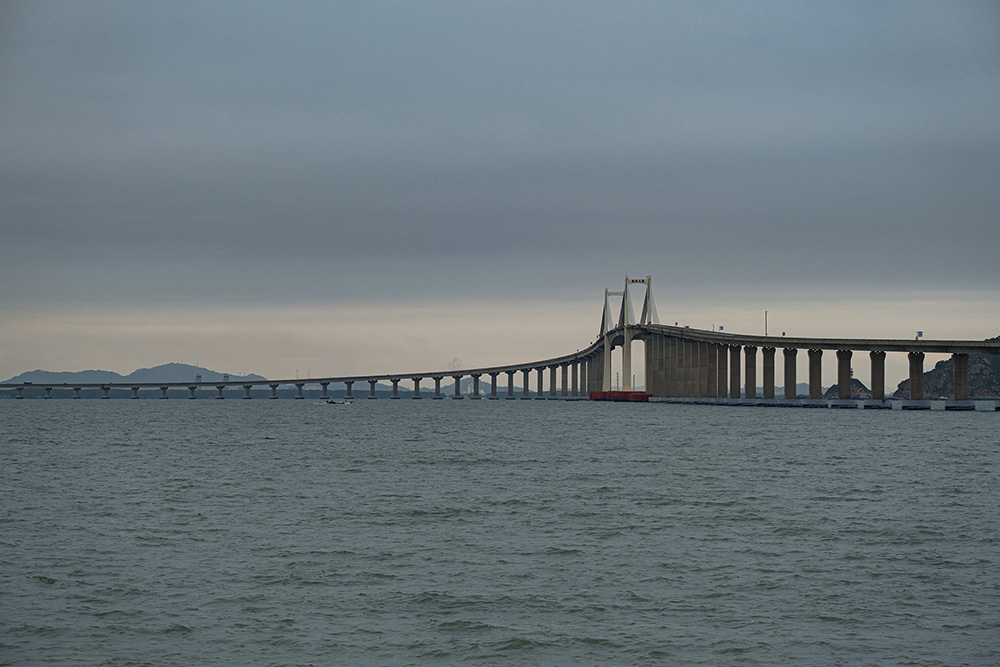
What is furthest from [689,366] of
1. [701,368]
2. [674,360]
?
[674,360]

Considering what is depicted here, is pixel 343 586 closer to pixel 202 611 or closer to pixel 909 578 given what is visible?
pixel 202 611

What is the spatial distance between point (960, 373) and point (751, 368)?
3018cm

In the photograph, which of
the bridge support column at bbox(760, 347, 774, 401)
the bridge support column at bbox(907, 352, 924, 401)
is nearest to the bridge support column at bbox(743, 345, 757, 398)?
the bridge support column at bbox(760, 347, 774, 401)

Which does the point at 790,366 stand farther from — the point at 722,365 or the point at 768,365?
the point at 722,365

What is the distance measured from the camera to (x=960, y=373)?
129m

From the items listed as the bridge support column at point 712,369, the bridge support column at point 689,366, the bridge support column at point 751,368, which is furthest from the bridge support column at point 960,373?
the bridge support column at point 689,366

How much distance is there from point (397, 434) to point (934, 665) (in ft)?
241

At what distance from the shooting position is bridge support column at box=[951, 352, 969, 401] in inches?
5032

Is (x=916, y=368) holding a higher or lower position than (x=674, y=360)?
lower

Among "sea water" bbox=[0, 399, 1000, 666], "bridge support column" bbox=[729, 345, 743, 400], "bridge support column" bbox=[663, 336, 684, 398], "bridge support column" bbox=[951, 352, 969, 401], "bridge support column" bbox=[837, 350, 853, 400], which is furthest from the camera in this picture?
"bridge support column" bbox=[663, 336, 684, 398]

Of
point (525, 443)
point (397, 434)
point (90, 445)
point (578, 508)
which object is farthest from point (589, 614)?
point (397, 434)

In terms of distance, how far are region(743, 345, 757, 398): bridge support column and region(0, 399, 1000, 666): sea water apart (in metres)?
103

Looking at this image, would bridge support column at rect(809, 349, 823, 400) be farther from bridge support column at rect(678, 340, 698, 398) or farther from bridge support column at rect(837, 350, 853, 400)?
bridge support column at rect(678, 340, 698, 398)

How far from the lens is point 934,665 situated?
16.5 m
